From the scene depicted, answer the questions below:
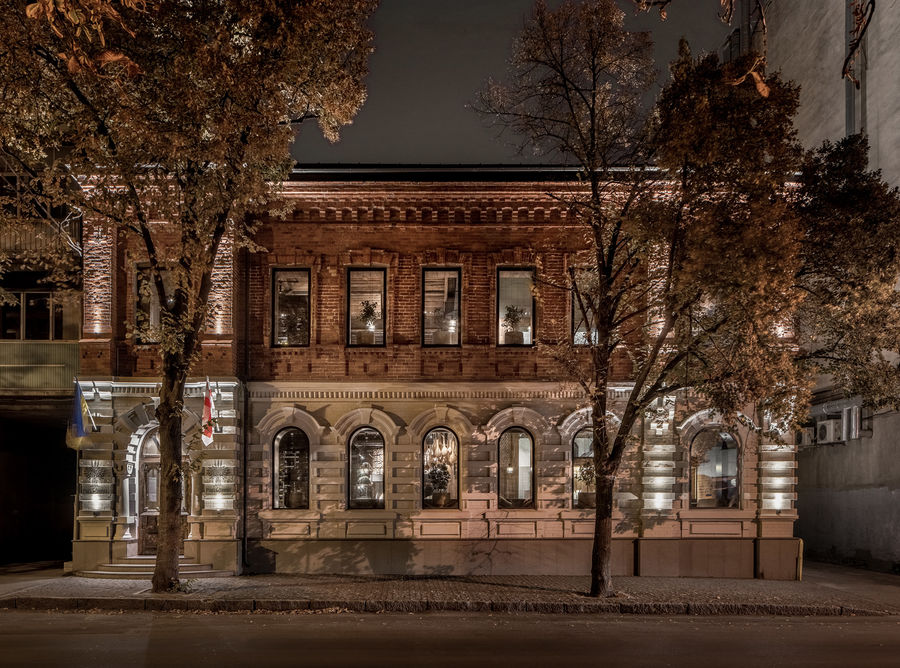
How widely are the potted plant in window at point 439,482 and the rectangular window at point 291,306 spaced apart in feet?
15.3

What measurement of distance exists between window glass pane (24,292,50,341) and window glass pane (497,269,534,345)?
38.7 feet

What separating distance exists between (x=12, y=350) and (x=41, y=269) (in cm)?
219

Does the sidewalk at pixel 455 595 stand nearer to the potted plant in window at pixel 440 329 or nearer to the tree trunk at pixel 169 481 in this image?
the tree trunk at pixel 169 481

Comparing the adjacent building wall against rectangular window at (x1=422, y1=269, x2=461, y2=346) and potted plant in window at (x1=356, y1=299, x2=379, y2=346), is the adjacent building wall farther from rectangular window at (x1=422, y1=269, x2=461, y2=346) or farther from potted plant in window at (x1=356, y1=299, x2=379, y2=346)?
potted plant in window at (x1=356, y1=299, x2=379, y2=346)

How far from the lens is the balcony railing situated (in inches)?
738

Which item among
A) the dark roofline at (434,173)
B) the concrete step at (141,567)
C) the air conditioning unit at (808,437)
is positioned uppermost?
the dark roofline at (434,173)

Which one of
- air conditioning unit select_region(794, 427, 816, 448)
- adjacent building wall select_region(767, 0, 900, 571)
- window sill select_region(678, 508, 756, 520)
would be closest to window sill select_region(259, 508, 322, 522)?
window sill select_region(678, 508, 756, 520)

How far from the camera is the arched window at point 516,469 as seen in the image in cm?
1859

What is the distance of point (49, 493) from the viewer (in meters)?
21.8

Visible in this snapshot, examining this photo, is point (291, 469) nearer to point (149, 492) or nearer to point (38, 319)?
point (149, 492)

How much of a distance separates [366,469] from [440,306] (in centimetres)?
457

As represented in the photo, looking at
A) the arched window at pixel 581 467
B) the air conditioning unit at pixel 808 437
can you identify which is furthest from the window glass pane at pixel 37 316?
the air conditioning unit at pixel 808 437

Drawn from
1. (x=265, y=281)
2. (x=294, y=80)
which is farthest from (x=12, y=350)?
(x=294, y=80)

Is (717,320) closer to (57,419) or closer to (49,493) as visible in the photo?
(57,419)
